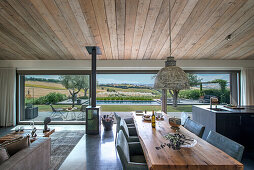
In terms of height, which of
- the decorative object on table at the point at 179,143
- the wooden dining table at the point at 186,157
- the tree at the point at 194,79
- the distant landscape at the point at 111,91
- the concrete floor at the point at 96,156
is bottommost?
the concrete floor at the point at 96,156

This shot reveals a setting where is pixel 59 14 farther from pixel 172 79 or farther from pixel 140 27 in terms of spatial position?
pixel 172 79

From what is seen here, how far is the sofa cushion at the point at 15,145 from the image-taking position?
1762 mm

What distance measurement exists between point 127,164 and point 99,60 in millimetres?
4082

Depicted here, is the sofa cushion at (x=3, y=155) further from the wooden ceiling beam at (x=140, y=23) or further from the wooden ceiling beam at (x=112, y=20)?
the wooden ceiling beam at (x=140, y=23)

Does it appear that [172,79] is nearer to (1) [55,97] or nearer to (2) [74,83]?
(2) [74,83]

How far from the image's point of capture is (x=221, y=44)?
3.98 metres

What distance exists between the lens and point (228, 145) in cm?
163

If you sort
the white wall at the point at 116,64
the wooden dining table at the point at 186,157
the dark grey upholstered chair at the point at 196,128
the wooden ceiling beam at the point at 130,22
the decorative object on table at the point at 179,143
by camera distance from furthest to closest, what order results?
1. the white wall at the point at 116,64
2. the wooden ceiling beam at the point at 130,22
3. the dark grey upholstered chair at the point at 196,128
4. the decorative object on table at the point at 179,143
5. the wooden dining table at the point at 186,157

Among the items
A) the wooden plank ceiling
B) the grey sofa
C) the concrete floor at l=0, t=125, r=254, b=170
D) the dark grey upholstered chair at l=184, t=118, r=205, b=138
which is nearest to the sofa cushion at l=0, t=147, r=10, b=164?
the grey sofa

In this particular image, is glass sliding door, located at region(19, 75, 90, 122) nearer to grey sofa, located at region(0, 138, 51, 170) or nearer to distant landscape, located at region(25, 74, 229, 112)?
distant landscape, located at region(25, 74, 229, 112)

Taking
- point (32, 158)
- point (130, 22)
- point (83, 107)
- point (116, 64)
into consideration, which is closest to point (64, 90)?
point (83, 107)

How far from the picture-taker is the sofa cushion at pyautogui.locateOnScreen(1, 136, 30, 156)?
176cm

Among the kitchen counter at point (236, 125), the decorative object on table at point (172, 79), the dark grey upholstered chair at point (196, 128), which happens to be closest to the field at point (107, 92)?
the kitchen counter at point (236, 125)

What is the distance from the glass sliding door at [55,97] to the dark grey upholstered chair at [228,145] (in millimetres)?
4263
